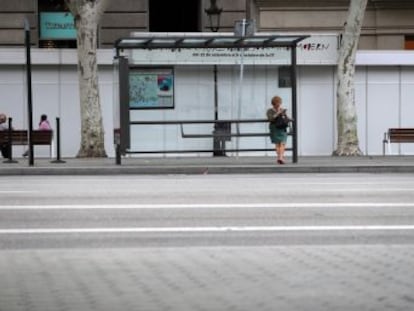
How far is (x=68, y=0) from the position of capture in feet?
78.7

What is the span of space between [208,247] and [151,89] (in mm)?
16027

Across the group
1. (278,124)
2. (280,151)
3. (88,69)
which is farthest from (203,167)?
(88,69)

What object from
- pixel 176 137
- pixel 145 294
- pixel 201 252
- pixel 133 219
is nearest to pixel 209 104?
pixel 176 137

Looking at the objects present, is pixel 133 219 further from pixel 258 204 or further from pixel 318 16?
pixel 318 16

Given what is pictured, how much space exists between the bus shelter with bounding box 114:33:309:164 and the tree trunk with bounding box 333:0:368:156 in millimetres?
1702

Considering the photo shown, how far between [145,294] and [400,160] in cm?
1806

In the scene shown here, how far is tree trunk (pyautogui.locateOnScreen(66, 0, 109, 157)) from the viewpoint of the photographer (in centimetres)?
2384

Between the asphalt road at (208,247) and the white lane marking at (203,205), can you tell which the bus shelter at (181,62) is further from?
the white lane marking at (203,205)

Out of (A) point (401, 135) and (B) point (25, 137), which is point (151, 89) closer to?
(B) point (25, 137)

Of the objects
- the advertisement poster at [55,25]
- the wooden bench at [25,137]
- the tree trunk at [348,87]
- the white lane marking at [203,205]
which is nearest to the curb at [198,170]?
the wooden bench at [25,137]

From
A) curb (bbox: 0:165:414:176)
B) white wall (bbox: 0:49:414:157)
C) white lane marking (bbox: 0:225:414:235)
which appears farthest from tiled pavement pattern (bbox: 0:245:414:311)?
white wall (bbox: 0:49:414:157)

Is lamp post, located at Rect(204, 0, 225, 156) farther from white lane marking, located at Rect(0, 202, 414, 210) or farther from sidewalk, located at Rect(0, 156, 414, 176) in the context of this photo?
white lane marking, located at Rect(0, 202, 414, 210)

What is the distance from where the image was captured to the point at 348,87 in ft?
82.8

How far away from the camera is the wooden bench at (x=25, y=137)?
24.6m
